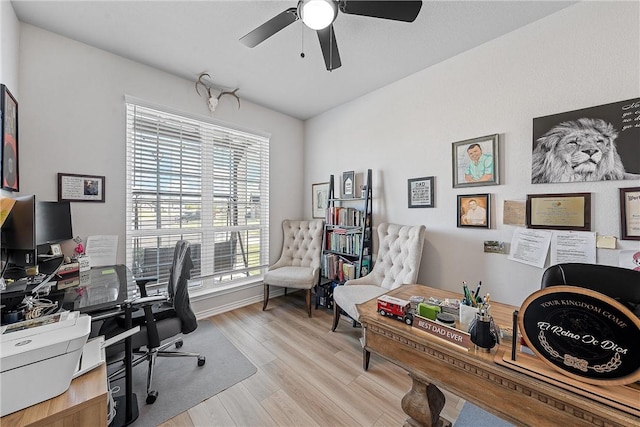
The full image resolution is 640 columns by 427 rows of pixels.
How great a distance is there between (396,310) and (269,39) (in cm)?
233

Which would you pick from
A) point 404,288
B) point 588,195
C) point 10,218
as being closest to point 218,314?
point 10,218

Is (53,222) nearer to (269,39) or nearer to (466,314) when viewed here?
(269,39)

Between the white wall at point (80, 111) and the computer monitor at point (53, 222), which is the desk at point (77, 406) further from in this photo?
the white wall at point (80, 111)

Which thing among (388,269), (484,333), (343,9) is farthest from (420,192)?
(484,333)

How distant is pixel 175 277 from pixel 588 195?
3.13 meters

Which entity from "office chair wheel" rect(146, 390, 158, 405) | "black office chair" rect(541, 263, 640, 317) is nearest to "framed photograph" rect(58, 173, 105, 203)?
"office chair wheel" rect(146, 390, 158, 405)

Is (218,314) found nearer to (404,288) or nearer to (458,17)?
(404,288)

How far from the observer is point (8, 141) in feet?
5.43

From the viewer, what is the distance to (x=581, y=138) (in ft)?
5.65

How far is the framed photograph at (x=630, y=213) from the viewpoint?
5.03ft

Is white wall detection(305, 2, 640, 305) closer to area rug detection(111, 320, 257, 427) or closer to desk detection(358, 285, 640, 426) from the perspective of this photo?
desk detection(358, 285, 640, 426)

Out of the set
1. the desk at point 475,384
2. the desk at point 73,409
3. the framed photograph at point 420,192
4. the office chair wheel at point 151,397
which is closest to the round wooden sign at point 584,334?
the desk at point 475,384

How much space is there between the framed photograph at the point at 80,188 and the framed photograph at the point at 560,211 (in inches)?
148

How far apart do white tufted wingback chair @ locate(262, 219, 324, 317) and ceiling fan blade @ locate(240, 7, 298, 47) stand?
2174 millimetres
